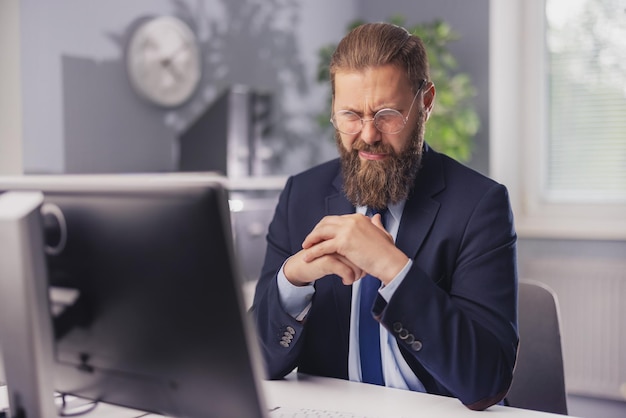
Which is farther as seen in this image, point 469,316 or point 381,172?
point 381,172

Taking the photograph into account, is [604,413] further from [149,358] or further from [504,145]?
[149,358]

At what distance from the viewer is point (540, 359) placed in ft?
5.49

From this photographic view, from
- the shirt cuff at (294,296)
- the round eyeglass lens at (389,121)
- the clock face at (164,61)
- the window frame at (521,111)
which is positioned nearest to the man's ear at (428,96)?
the round eyeglass lens at (389,121)

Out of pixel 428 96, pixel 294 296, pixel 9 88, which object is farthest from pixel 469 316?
pixel 9 88

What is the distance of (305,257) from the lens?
1.32 m

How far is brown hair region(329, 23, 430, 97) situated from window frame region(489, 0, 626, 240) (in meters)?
2.27

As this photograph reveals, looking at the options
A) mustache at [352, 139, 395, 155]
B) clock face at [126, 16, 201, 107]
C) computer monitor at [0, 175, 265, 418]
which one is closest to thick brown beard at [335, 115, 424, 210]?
mustache at [352, 139, 395, 155]

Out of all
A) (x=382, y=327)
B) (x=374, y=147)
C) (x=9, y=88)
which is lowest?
(x=382, y=327)

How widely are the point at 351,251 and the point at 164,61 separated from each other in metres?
2.20

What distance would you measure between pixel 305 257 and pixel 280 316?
162mm

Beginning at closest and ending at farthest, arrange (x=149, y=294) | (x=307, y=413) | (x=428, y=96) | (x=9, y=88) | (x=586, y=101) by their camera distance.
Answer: (x=149, y=294), (x=307, y=413), (x=428, y=96), (x=9, y=88), (x=586, y=101)

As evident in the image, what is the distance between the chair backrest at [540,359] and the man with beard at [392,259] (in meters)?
0.29

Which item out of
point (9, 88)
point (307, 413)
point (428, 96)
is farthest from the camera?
point (9, 88)

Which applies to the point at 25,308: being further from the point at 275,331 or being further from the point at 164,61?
the point at 164,61
